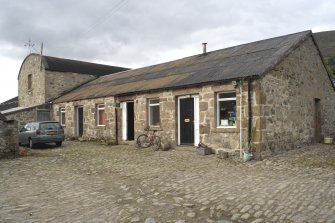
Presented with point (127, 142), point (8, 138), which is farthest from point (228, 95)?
point (8, 138)

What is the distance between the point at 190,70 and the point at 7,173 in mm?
9911

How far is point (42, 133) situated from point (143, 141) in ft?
18.3

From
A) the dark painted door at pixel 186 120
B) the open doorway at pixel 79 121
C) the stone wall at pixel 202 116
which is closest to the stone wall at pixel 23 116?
the open doorway at pixel 79 121

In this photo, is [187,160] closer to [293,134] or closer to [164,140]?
[164,140]

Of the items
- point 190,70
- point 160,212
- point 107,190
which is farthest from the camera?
point 190,70

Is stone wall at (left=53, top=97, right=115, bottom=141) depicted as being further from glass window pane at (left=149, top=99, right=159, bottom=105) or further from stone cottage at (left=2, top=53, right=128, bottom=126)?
glass window pane at (left=149, top=99, right=159, bottom=105)

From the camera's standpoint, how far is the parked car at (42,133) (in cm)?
1786

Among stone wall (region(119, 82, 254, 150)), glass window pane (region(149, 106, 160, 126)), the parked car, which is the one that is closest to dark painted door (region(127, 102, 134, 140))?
stone wall (region(119, 82, 254, 150))

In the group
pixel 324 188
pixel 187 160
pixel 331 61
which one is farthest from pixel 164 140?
pixel 331 61

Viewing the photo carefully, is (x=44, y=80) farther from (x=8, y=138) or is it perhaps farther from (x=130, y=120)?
(x=8, y=138)

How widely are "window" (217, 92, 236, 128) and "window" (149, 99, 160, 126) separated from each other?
3831 mm

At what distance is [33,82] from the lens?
1176 inches

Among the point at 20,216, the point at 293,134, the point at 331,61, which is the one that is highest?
the point at 331,61

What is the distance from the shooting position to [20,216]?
20.1 ft
